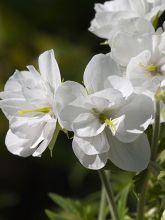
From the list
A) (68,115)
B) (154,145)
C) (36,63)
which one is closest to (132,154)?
(154,145)

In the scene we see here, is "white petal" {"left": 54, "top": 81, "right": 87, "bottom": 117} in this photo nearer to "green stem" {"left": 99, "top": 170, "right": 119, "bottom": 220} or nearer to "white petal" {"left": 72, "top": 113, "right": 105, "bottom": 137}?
"white petal" {"left": 72, "top": 113, "right": 105, "bottom": 137}

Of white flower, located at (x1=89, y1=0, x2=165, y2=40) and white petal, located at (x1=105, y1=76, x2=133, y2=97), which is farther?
white flower, located at (x1=89, y1=0, x2=165, y2=40)

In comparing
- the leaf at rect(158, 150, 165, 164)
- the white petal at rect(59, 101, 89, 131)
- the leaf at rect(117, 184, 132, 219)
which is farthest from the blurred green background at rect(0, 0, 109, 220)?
the white petal at rect(59, 101, 89, 131)

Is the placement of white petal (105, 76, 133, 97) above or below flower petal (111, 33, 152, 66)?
below

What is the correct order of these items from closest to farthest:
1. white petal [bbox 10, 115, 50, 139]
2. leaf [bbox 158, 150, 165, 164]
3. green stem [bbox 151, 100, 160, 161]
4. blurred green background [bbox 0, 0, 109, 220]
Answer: green stem [bbox 151, 100, 160, 161]
white petal [bbox 10, 115, 50, 139]
leaf [bbox 158, 150, 165, 164]
blurred green background [bbox 0, 0, 109, 220]

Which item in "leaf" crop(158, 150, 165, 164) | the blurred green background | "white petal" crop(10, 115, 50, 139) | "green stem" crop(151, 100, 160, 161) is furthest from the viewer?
the blurred green background

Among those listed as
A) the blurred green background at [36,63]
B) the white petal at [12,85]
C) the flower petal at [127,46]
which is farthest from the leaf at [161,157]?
the blurred green background at [36,63]

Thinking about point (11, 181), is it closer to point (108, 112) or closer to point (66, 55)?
point (66, 55)

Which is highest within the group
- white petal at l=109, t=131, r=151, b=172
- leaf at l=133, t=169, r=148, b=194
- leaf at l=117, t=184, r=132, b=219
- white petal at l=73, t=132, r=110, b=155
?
white petal at l=73, t=132, r=110, b=155
